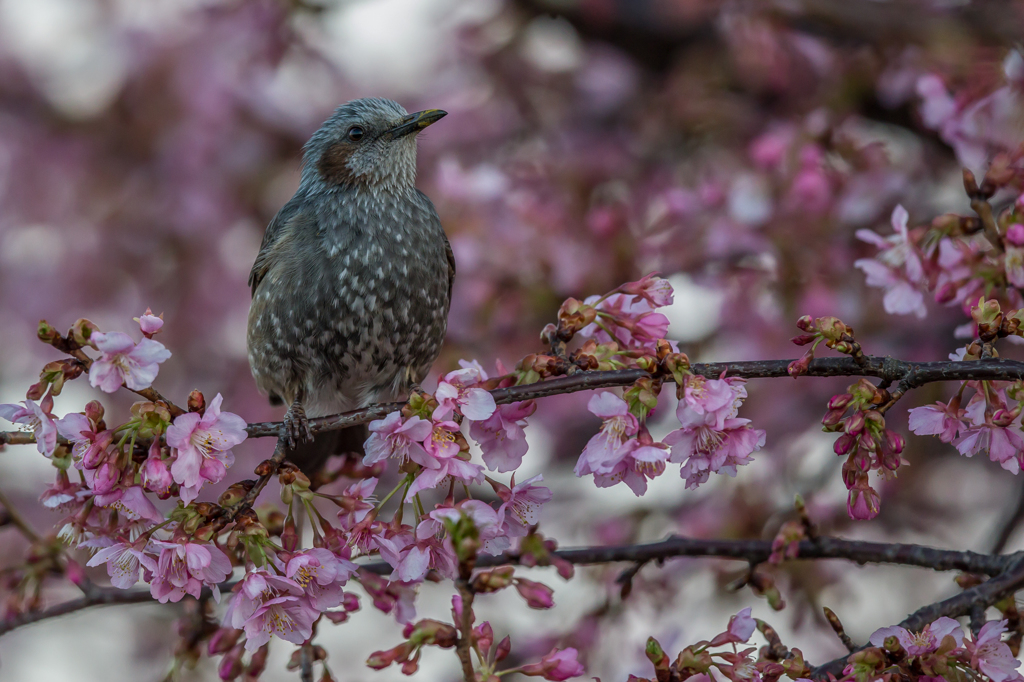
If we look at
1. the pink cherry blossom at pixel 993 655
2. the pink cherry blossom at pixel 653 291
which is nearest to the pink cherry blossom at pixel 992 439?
the pink cherry blossom at pixel 993 655

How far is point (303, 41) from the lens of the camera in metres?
5.22

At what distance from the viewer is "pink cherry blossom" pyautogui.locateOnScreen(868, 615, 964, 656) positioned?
5.93 feet

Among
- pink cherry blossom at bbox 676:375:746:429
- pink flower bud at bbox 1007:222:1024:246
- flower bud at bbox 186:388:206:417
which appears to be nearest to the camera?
pink cherry blossom at bbox 676:375:746:429

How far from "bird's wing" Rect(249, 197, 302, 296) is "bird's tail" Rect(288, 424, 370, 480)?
69 cm

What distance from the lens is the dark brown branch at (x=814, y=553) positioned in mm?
2133

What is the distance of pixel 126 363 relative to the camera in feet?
6.29

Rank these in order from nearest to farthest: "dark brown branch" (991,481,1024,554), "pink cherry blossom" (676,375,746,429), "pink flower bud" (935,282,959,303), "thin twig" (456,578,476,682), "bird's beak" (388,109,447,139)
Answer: "thin twig" (456,578,476,682)
"pink cherry blossom" (676,375,746,429)
"pink flower bud" (935,282,959,303)
"dark brown branch" (991,481,1024,554)
"bird's beak" (388,109,447,139)

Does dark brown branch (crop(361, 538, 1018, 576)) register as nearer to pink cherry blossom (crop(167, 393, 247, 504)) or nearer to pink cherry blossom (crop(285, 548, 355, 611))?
pink cherry blossom (crop(285, 548, 355, 611))

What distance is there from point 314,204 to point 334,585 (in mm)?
1853

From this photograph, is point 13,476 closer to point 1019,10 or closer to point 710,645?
point 710,645

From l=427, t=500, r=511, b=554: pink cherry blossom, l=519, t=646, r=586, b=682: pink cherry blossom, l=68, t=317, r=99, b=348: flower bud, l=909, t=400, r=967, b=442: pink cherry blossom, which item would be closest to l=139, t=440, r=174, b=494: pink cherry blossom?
l=68, t=317, r=99, b=348: flower bud

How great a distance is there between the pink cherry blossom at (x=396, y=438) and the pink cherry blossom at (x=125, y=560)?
19.4 inches

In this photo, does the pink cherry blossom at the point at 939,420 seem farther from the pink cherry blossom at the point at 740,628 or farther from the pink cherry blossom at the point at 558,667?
the pink cherry blossom at the point at 558,667

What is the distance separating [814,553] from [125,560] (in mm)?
1554
